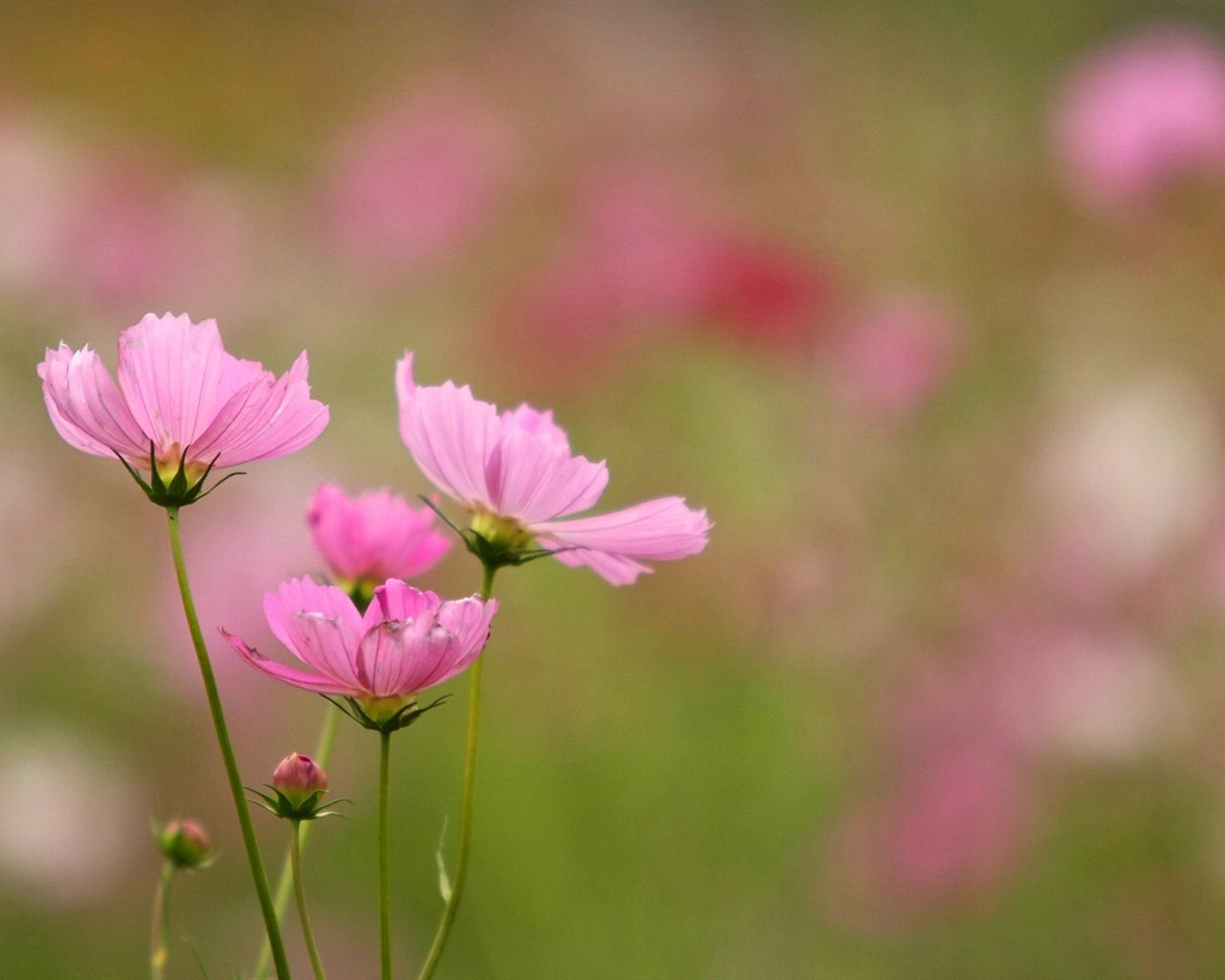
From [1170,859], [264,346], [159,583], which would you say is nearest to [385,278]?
[264,346]

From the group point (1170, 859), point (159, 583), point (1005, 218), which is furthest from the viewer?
point (1005, 218)

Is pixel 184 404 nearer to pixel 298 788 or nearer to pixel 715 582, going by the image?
pixel 298 788

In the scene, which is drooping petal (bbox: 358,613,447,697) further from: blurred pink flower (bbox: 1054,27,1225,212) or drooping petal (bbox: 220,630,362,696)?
blurred pink flower (bbox: 1054,27,1225,212)

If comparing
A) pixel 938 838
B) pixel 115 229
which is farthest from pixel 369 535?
pixel 115 229

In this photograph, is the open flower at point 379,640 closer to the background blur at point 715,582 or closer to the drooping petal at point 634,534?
the drooping petal at point 634,534

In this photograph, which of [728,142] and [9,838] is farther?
[728,142]

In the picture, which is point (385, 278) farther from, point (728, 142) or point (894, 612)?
point (728, 142)
